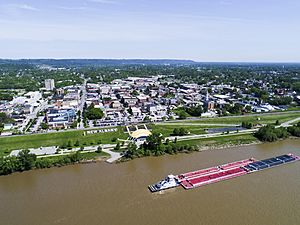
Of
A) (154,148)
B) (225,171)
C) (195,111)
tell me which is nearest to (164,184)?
(225,171)

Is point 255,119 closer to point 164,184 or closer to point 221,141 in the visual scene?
point 221,141

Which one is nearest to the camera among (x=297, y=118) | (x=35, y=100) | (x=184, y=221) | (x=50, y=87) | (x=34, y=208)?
(x=184, y=221)

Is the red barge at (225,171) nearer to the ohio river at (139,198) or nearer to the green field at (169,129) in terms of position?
the ohio river at (139,198)

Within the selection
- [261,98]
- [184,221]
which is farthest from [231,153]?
[261,98]

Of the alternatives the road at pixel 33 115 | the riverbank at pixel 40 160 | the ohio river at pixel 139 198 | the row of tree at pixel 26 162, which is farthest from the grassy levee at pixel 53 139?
the ohio river at pixel 139 198

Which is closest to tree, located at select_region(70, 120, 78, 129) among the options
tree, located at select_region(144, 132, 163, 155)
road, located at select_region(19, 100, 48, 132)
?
road, located at select_region(19, 100, 48, 132)

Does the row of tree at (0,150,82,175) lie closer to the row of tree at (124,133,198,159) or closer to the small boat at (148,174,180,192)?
the row of tree at (124,133,198,159)

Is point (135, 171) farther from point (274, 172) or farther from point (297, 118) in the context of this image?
point (297, 118)
